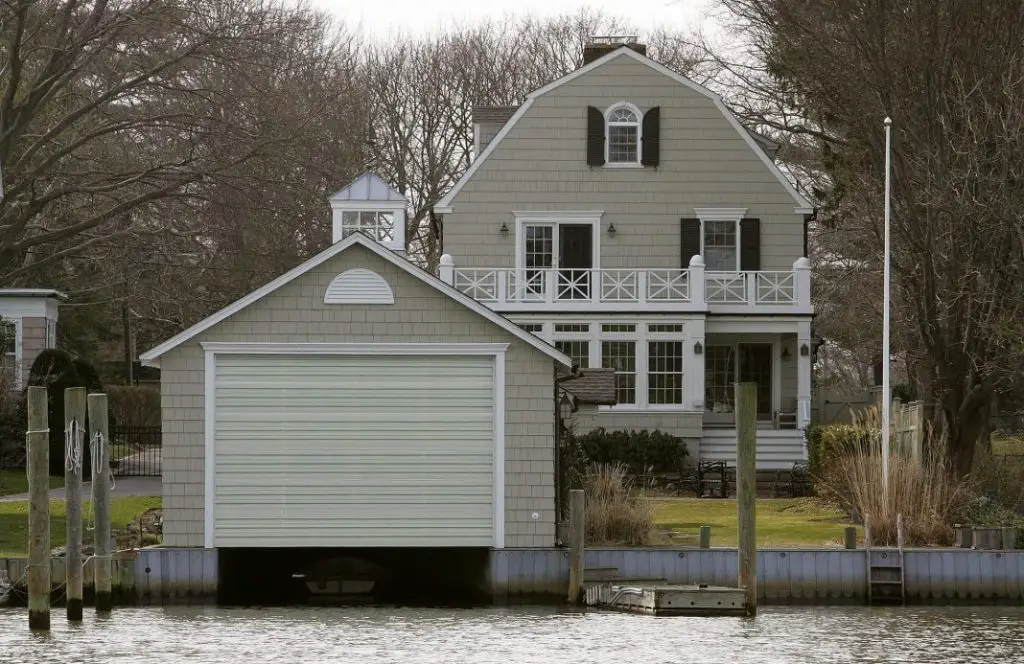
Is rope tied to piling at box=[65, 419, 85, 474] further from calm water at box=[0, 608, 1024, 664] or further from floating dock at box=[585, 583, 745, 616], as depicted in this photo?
floating dock at box=[585, 583, 745, 616]

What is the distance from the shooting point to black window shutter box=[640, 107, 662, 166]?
44562 mm

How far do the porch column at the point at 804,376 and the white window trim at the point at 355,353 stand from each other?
15367 mm

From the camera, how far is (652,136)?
44625 mm

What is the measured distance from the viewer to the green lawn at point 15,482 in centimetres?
3953

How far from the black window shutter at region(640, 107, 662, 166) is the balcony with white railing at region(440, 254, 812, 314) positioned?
2786mm

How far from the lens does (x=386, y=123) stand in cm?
6222

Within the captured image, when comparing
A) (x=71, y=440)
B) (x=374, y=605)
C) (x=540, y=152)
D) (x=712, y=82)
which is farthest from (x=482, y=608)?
(x=712, y=82)

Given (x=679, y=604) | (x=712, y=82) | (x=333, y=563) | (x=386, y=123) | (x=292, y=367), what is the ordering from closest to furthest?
(x=679, y=604) → (x=292, y=367) → (x=333, y=563) → (x=712, y=82) → (x=386, y=123)

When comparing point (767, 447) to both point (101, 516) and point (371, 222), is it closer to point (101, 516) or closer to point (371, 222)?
point (371, 222)

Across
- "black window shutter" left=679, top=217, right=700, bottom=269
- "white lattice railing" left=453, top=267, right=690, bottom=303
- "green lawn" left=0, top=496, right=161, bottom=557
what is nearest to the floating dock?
"green lawn" left=0, top=496, right=161, bottom=557

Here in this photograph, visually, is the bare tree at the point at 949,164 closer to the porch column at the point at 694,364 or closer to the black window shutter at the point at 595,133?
the porch column at the point at 694,364

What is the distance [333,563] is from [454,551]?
79.1 inches

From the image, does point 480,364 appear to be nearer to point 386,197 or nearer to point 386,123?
point 386,197

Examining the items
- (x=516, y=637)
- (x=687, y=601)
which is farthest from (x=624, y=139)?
(x=516, y=637)
